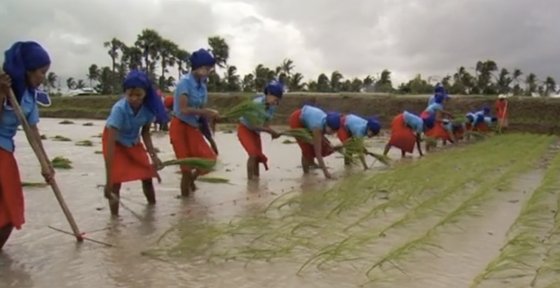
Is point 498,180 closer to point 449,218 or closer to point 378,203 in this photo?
point 378,203

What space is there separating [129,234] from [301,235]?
1.14m

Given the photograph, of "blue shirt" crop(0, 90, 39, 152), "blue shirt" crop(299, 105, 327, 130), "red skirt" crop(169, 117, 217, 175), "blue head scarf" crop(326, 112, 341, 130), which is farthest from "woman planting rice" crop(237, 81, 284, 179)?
"blue shirt" crop(0, 90, 39, 152)

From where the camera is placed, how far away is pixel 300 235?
421cm

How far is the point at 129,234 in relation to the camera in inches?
169

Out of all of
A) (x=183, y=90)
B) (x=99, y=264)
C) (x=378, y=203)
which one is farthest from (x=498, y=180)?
(x=99, y=264)

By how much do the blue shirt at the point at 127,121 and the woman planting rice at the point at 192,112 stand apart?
2.30ft

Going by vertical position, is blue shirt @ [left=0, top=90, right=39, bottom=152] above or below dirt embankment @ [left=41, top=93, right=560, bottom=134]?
above

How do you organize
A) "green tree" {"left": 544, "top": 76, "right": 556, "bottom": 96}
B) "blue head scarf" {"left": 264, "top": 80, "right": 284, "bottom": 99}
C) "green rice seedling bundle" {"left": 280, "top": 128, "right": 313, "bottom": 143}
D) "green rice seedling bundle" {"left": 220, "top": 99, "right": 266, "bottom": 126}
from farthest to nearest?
"green tree" {"left": 544, "top": 76, "right": 556, "bottom": 96}, "green rice seedling bundle" {"left": 280, "top": 128, "right": 313, "bottom": 143}, "blue head scarf" {"left": 264, "top": 80, "right": 284, "bottom": 99}, "green rice seedling bundle" {"left": 220, "top": 99, "right": 266, "bottom": 126}

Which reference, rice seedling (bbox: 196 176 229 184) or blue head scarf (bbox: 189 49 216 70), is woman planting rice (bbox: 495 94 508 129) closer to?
rice seedling (bbox: 196 176 229 184)

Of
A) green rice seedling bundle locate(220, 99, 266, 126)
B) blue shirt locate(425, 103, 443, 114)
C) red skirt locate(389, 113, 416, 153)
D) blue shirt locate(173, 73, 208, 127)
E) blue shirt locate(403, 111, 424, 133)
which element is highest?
blue shirt locate(173, 73, 208, 127)

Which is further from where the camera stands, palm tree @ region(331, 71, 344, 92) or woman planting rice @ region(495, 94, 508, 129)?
palm tree @ region(331, 71, 344, 92)

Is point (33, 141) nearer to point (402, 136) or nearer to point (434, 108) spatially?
point (402, 136)

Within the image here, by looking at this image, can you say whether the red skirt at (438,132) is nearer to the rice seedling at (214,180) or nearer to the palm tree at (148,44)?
the rice seedling at (214,180)

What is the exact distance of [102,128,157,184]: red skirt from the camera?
16.1 feet
